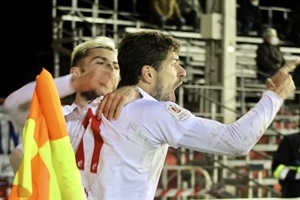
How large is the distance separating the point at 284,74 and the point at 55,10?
9831 millimetres

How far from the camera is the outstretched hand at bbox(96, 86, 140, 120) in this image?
10.2ft

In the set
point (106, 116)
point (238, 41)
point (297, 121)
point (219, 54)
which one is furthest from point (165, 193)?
point (106, 116)

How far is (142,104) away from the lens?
308 cm

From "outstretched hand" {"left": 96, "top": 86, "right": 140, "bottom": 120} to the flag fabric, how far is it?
0.19 m

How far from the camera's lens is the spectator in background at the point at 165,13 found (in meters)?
13.0

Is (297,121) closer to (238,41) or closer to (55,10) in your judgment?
(238,41)

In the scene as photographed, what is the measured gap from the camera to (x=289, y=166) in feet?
25.8

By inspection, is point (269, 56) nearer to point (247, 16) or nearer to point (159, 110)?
point (247, 16)

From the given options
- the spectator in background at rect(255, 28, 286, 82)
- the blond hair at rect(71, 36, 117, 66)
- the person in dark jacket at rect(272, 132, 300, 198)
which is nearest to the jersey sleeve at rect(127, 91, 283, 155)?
the blond hair at rect(71, 36, 117, 66)

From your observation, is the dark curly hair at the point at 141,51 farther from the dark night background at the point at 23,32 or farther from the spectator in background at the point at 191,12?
the dark night background at the point at 23,32

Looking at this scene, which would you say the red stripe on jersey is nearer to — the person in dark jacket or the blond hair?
the blond hair

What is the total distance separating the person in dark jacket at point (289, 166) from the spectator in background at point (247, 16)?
20.5 ft

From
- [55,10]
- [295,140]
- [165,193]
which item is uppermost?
[55,10]

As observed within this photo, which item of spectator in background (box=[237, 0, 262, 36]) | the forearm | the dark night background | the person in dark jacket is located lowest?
the person in dark jacket
